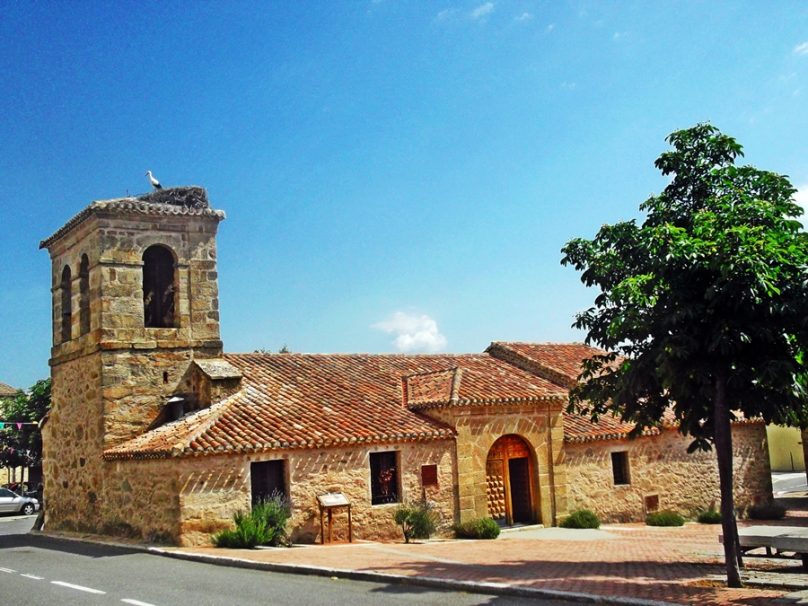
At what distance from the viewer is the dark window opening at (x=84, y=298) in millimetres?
20641

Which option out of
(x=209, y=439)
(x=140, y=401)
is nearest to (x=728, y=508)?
(x=209, y=439)

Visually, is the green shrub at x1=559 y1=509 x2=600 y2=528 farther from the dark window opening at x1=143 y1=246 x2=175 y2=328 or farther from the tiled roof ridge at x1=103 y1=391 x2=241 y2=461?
the dark window opening at x1=143 y1=246 x2=175 y2=328

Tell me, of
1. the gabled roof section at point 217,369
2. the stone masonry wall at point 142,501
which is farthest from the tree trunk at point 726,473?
the gabled roof section at point 217,369

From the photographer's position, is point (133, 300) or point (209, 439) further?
point (133, 300)

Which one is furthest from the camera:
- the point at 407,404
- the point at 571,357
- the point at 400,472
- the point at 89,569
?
the point at 571,357

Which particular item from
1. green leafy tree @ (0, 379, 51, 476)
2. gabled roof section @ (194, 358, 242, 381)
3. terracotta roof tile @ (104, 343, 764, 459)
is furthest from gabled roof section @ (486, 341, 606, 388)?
green leafy tree @ (0, 379, 51, 476)

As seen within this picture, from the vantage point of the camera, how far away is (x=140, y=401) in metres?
19.4

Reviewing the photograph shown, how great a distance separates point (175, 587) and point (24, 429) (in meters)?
34.2

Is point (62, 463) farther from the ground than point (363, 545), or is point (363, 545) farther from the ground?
point (62, 463)

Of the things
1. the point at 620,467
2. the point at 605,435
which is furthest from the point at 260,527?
the point at 620,467

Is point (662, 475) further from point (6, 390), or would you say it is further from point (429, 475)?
point (6, 390)

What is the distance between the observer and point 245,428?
1731cm

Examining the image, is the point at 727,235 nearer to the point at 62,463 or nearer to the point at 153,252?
the point at 153,252

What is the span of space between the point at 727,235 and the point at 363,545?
33.7ft
